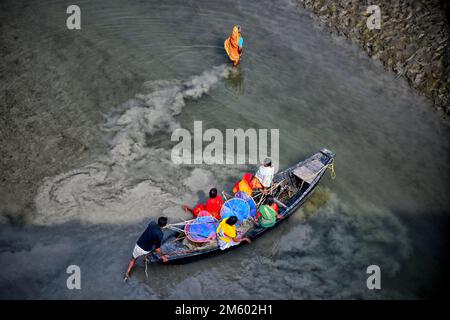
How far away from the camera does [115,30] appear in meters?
15.2

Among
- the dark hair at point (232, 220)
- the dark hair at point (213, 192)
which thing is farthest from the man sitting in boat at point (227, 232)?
the dark hair at point (213, 192)

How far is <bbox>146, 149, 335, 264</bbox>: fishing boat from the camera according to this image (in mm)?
8406

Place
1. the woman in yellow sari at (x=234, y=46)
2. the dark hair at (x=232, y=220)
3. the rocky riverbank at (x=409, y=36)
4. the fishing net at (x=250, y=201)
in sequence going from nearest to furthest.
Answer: the dark hair at (x=232, y=220) < the fishing net at (x=250, y=201) < the woman in yellow sari at (x=234, y=46) < the rocky riverbank at (x=409, y=36)

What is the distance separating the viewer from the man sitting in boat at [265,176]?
30.2ft

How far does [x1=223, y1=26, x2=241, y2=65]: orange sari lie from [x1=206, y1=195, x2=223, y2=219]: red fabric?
22.0 ft

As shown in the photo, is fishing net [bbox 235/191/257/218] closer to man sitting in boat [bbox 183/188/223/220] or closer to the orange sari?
man sitting in boat [bbox 183/188/223/220]

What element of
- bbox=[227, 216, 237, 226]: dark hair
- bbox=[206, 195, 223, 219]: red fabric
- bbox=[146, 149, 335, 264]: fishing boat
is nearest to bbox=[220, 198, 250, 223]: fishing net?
bbox=[206, 195, 223, 219]: red fabric

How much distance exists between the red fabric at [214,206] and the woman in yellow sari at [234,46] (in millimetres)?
6700

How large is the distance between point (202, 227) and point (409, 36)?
37.8 feet

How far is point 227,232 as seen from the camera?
8219 mm

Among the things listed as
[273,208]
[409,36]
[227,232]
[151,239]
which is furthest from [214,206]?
[409,36]

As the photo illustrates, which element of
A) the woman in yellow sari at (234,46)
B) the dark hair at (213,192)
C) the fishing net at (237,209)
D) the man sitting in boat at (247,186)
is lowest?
the fishing net at (237,209)

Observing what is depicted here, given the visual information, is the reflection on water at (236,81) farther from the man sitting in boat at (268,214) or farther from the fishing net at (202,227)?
the fishing net at (202,227)

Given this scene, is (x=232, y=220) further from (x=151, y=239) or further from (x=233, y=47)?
(x=233, y=47)
